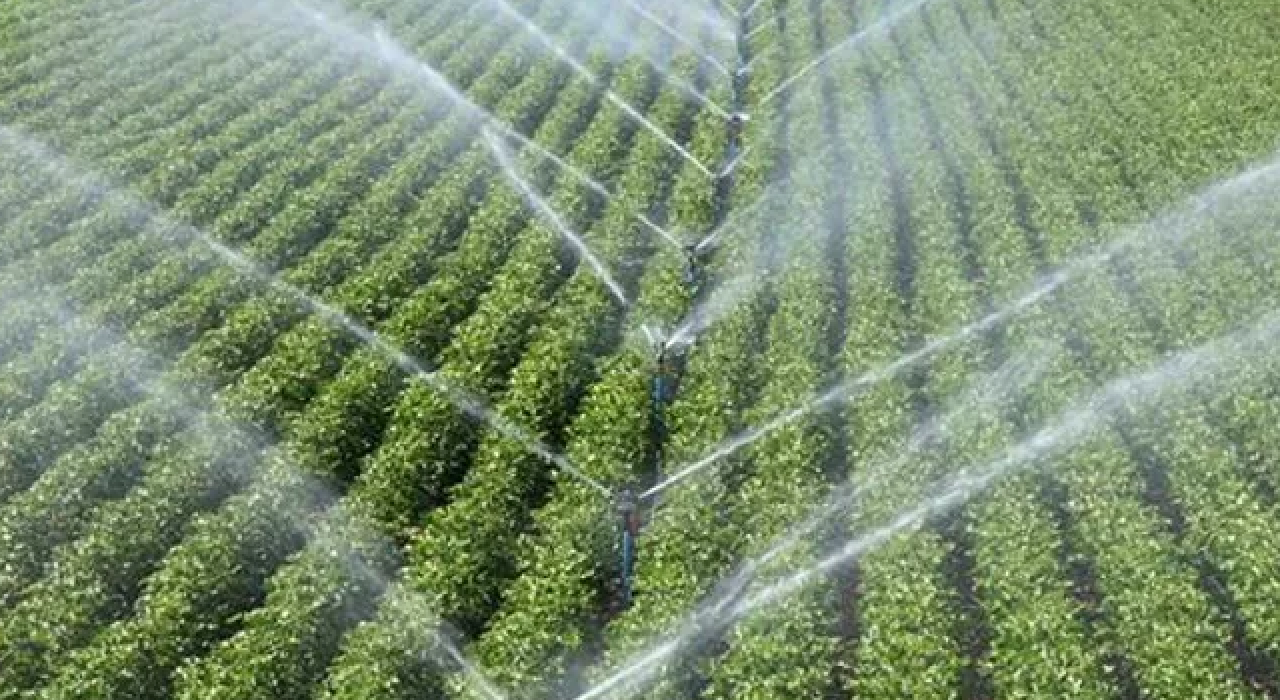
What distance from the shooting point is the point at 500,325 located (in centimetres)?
2111

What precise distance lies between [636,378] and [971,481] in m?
4.79

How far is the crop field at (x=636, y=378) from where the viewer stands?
14773 mm

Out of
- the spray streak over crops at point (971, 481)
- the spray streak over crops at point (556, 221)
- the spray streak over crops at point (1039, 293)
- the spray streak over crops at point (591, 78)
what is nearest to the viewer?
the spray streak over crops at point (971, 481)

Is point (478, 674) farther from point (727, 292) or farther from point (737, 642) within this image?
point (727, 292)

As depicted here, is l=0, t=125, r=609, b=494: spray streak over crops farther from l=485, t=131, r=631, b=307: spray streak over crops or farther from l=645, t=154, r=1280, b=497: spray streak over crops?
l=485, t=131, r=631, b=307: spray streak over crops

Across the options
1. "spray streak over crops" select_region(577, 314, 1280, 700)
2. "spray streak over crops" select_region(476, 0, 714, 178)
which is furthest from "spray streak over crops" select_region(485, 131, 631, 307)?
"spray streak over crops" select_region(577, 314, 1280, 700)

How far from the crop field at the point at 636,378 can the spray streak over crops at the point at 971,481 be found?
0.21 ft

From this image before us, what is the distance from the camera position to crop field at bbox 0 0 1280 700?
14.8 meters

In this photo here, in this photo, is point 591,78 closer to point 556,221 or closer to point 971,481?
point 556,221

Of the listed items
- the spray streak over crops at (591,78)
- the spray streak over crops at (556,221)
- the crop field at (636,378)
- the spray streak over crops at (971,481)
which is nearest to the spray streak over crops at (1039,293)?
the crop field at (636,378)

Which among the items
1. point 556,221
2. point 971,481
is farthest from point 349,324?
point 971,481

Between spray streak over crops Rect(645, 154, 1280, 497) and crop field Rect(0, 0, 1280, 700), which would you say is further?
spray streak over crops Rect(645, 154, 1280, 497)

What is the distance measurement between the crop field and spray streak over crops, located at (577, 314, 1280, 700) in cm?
7

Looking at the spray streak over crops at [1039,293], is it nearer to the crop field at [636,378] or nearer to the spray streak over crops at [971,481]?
the crop field at [636,378]
